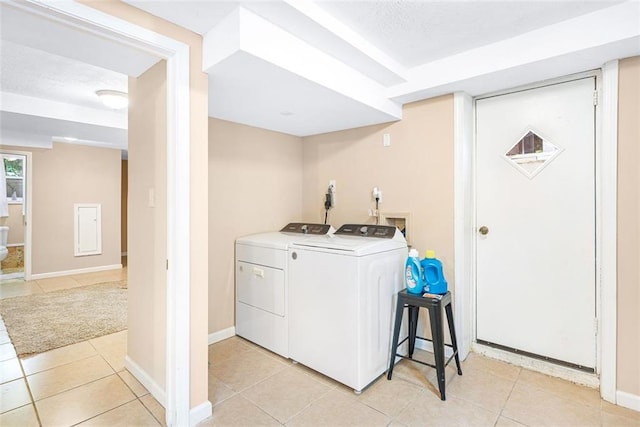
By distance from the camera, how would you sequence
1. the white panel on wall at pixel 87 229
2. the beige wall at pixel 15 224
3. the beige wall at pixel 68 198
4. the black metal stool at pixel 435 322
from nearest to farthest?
the black metal stool at pixel 435 322
the beige wall at pixel 68 198
the white panel on wall at pixel 87 229
the beige wall at pixel 15 224

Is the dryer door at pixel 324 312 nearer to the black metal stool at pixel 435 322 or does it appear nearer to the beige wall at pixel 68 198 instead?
the black metal stool at pixel 435 322

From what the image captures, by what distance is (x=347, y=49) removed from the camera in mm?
1998

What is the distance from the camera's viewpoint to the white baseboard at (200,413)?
1.75 meters

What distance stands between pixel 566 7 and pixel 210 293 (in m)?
3.10

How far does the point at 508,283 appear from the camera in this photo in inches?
96.3

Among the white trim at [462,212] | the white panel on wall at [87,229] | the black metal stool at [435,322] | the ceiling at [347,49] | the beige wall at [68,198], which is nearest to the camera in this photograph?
the ceiling at [347,49]

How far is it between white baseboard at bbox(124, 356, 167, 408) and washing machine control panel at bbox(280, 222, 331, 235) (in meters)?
1.60

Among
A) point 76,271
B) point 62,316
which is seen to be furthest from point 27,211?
point 62,316

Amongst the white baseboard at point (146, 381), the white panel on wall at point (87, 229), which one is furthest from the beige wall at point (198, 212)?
the white panel on wall at point (87, 229)

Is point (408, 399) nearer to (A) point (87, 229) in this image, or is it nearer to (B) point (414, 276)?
(B) point (414, 276)

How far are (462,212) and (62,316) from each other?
4086mm

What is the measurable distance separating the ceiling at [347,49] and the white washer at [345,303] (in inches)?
42.9

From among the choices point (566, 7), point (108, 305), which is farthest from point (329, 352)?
point (108, 305)

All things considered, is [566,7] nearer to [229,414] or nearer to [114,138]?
[229,414]
